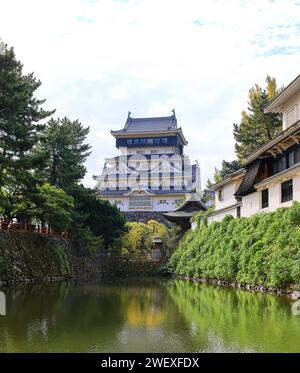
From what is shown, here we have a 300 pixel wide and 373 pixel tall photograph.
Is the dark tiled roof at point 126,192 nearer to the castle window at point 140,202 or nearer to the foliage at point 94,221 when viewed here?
the castle window at point 140,202

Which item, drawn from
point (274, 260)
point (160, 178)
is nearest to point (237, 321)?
point (274, 260)

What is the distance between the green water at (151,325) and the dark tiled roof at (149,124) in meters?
56.3

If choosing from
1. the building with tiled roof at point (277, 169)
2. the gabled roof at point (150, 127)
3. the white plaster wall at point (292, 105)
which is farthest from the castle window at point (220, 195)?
the gabled roof at point (150, 127)

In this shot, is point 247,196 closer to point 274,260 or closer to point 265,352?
point 274,260

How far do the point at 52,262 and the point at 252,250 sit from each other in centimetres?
1379

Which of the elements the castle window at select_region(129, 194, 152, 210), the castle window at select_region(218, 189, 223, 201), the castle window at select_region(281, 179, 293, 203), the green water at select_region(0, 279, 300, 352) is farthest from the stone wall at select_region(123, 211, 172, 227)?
the green water at select_region(0, 279, 300, 352)

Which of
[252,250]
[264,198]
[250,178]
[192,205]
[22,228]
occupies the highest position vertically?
[250,178]

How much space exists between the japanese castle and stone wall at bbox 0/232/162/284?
62.7ft

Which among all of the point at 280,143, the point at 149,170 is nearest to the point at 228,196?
the point at 280,143

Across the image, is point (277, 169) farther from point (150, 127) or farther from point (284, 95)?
point (150, 127)

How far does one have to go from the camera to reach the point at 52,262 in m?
29.3

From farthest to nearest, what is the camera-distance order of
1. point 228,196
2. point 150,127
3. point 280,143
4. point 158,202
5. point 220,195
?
1. point 150,127
2. point 158,202
3. point 220,195
4. point 228,196
5. point 280,143
